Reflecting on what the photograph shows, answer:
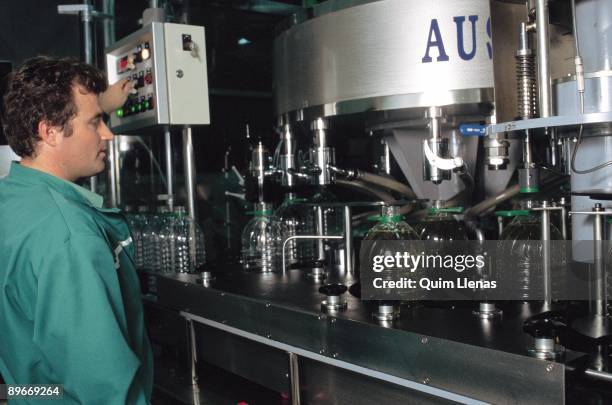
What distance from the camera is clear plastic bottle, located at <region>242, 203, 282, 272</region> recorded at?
214cm

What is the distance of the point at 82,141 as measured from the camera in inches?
48.1

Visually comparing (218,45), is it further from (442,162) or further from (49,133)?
(49,133)

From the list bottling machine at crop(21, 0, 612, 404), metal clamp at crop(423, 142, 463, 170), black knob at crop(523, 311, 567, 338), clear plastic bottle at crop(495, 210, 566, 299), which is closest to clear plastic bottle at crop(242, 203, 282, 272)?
bottling machine at crop(21, 0, 612, 404)

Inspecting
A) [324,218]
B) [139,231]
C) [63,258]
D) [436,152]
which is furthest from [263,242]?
[63,258]

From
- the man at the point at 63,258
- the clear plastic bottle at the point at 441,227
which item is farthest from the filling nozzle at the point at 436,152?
the man at the point at 63,258

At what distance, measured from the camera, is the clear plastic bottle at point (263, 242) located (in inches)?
84.1

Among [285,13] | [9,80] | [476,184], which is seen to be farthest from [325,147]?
[285,13]

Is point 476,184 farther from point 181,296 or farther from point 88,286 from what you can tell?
point 88,286

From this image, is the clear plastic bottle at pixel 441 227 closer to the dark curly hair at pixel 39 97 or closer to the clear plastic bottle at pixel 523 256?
the clear plastic bottle at pixel 523 256

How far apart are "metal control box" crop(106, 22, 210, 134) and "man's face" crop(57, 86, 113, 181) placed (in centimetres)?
90

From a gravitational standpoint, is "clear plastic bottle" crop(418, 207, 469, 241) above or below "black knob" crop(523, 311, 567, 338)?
above

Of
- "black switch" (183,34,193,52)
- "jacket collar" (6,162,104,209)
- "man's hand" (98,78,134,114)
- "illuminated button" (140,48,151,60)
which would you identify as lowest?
"jacket collar" (6,162,104,209)

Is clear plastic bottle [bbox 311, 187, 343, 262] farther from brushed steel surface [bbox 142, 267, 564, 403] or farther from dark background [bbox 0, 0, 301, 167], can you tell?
dark background [bbox 0, 0, 301, 167]

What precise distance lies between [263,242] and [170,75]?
2.31 feet
